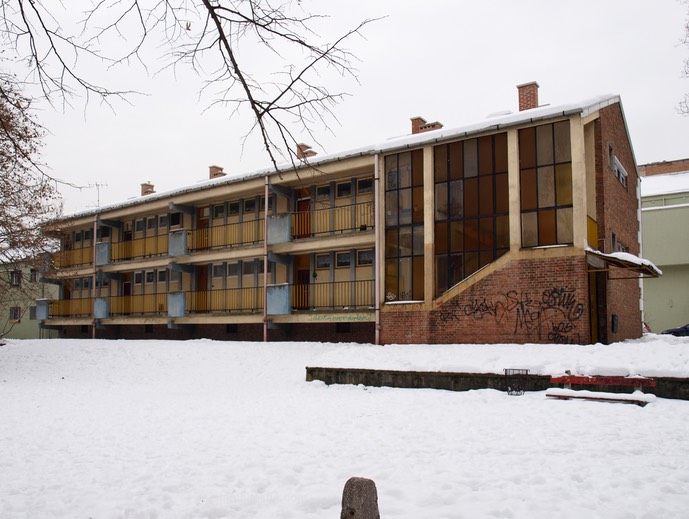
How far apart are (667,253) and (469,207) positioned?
2477cm

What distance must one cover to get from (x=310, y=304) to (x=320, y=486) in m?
17.4

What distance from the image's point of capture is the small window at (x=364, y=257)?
22.8m

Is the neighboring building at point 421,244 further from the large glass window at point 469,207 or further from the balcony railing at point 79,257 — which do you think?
the balcony railing at point 79,257

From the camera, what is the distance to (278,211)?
25547 millimetres

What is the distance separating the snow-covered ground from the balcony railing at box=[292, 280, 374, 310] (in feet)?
20.7

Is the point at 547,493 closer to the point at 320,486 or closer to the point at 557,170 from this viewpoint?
the point at 320,486

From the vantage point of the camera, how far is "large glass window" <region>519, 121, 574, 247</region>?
17.1m

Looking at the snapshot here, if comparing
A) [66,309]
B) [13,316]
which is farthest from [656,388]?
[13,316]

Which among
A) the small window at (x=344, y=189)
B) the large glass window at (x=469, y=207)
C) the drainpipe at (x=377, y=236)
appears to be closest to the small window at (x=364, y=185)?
the small window at (x=344, y=189)

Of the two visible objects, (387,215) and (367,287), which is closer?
(387,215)

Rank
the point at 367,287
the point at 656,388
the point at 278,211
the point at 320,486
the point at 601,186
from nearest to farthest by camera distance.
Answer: the point at 320,486 → the point at 656,388 → the point at 601,186 → the point at 367,287 → the point at 278,211

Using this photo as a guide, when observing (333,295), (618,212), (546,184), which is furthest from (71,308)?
(618,212)

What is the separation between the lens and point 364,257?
23.0m

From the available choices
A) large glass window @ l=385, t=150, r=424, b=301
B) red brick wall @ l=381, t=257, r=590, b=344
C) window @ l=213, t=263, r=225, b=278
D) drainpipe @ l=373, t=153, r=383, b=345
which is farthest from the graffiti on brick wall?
window @ l=213, t=263, r=225, b=278
